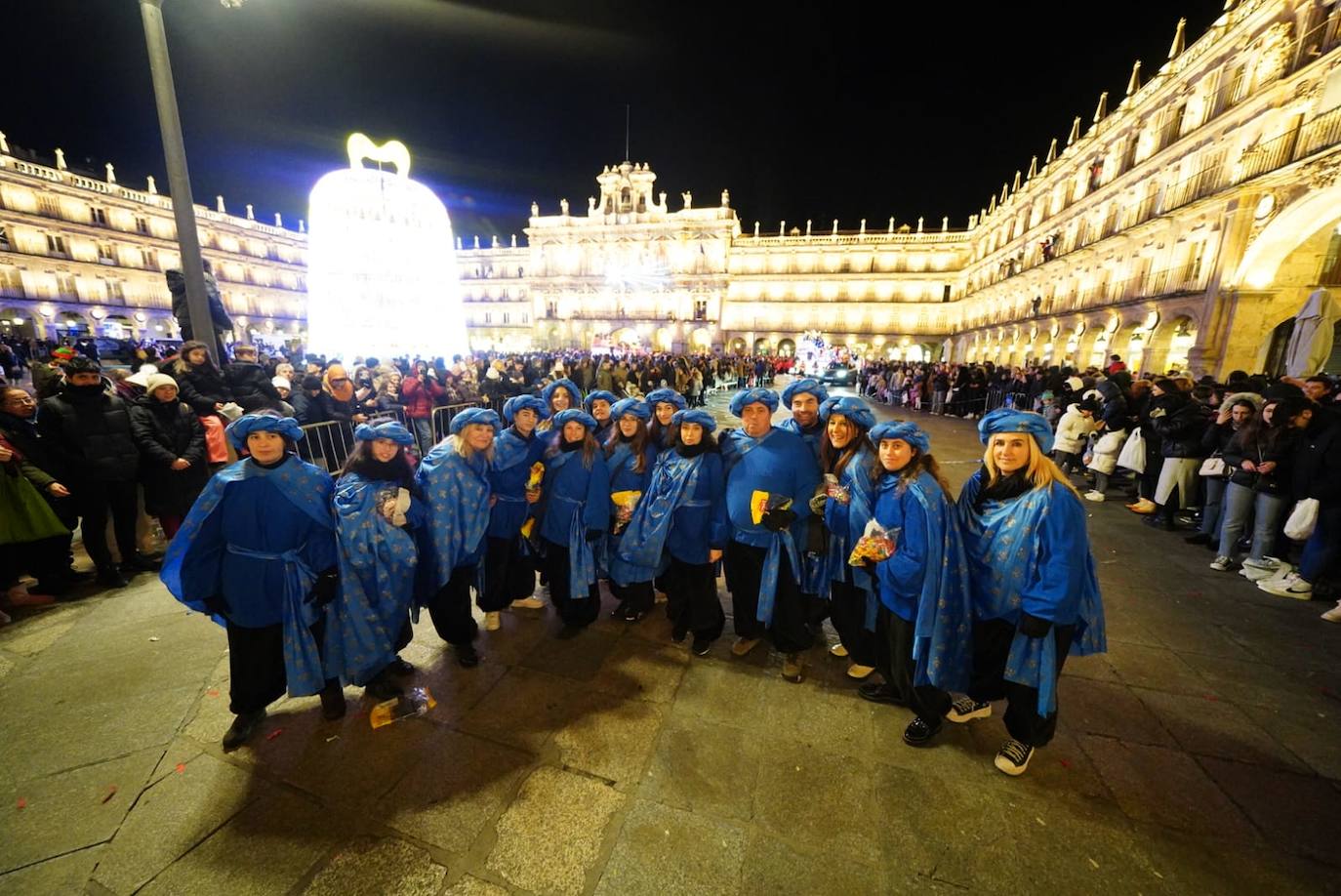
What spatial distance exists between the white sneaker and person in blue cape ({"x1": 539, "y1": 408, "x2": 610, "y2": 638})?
18.0ft

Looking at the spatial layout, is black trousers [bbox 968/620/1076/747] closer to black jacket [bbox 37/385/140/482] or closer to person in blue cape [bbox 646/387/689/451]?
person in blue cape [bbox 646/387/689/451]

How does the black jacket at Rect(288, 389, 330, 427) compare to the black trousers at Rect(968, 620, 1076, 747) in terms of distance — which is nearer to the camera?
the black trousers at Rect(968, 620, 1076, 747)

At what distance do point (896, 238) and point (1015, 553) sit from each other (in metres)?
48.8

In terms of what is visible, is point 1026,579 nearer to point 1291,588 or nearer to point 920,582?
point 920,582

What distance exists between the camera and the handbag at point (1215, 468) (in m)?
4.84

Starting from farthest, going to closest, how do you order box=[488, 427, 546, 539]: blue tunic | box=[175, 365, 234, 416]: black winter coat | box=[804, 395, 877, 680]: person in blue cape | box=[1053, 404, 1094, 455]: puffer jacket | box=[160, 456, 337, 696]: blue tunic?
box=[1053, 404, 1094, 455]: puffer jacket → box=[175, 365, 234, 416]: black winter coat → box=[488, 427, 546, 539]: blue tunic → box=[804, 395, 877, 680]: person in blue cape → box=[160, 456, 337, 696]: blue tunic

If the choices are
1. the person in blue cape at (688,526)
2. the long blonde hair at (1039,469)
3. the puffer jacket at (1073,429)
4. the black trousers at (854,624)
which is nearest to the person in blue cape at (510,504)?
the person in blue cape at (688,526)

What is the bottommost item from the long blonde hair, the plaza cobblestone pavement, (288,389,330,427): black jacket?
the plaza cobblestone pavement

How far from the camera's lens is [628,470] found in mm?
3350

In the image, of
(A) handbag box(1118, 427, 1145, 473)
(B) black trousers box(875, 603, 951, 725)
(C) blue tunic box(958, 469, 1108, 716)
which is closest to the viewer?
(C) blue tunic box(958, 469, 1108, 716)

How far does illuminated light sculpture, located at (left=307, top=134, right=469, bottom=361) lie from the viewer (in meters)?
11.3

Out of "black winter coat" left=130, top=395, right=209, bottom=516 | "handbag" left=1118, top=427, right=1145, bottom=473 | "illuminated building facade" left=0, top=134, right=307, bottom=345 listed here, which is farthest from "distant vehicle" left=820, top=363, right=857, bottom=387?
"illuminated building facade" left=0, top=134, right=307, bottom=345

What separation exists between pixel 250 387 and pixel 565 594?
4965mm

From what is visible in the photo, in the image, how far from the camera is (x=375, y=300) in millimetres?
12664
